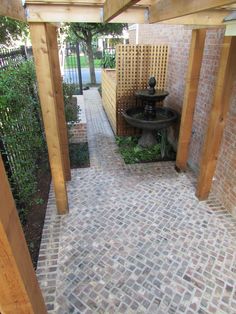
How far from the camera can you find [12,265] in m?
1.08

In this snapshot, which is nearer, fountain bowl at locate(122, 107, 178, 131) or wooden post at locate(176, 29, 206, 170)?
wooden post at locate(176, 29, 206, 170)

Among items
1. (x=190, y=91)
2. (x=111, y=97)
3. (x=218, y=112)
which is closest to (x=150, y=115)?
(x=190, y=91)

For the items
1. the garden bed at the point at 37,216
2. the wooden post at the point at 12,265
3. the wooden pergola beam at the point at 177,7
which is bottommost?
the garden bed at the point at 37,216

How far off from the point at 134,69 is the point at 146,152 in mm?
1971

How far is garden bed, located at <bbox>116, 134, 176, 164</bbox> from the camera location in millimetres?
5023

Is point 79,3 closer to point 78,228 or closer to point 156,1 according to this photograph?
point 156,1

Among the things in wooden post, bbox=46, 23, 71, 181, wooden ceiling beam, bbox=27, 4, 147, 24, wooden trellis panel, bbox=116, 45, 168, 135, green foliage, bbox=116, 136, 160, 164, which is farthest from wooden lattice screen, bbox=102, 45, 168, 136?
wooden ceiling beam, bbox=27, 4, 147, 24

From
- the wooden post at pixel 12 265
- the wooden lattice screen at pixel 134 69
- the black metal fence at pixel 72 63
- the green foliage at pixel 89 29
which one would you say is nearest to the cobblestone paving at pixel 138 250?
the wooden post at pixel 12 265

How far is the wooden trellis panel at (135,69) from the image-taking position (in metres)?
5.26

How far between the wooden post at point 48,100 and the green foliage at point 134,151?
192 cm

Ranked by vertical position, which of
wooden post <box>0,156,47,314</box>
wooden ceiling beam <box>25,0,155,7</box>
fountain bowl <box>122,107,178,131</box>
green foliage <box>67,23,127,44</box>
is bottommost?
fountain bowl <box>122,107,178,131</box>

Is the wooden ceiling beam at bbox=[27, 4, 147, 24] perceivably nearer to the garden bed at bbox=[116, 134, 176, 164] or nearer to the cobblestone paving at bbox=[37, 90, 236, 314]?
the cobblestone paving at bbox=[37, 90, 236, 314]

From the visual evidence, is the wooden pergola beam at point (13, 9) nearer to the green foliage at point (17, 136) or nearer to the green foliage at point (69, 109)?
the green foliage at point (17, 136)

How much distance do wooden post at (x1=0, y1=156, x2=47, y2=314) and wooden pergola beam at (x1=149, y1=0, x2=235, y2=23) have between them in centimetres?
166
